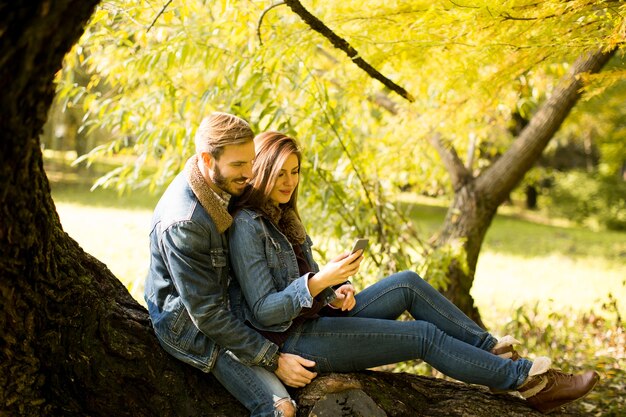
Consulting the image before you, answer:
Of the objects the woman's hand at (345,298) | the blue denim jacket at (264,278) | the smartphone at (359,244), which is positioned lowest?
the woman's hand at (345,298)

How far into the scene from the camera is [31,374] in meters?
2.22

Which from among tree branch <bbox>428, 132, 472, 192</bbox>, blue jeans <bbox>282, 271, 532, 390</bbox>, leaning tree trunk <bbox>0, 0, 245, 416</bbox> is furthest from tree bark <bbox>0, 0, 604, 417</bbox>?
tree branch <bbox>428, 132, 472, 192</bbox>

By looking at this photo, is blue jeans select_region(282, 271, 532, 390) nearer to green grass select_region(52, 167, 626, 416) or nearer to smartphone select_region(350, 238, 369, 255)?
smartphone select_region(350, 238, 369, 255)

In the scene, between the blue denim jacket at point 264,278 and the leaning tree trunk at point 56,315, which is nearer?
the leaning tree trunk at point 56,315

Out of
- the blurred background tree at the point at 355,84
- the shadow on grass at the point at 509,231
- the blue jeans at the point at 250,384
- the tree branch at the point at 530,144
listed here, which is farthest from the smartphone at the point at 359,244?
the shadow on grass at the point at 509,231

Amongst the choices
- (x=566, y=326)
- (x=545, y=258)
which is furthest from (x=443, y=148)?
(x=545, y=258)

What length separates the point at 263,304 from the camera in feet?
8.16

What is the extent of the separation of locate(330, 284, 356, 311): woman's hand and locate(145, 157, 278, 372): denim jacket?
430 millimetres

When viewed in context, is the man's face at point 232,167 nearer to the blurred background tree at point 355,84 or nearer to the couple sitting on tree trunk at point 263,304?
the couple sitting on tree trunk at point 263,304

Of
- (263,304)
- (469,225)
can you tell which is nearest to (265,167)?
(263,304)

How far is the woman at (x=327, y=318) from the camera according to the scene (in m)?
2.51

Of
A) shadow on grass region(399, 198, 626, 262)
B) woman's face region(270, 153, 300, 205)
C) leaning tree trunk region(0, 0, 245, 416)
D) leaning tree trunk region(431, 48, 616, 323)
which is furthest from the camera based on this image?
shadow on grass region(399, 198, 626, 262)

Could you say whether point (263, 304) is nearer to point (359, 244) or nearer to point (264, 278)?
point (264, 278)

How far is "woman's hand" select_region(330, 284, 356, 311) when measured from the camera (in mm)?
2787
